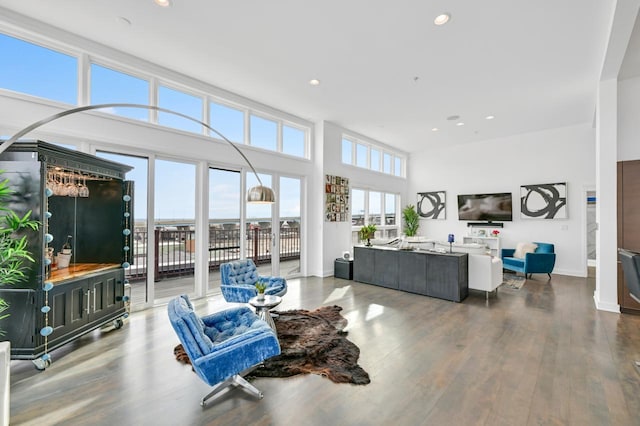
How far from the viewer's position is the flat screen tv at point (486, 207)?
808cm

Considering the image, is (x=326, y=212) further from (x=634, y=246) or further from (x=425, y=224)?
(x=634, y=246)

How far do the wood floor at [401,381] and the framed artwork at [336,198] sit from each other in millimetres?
3344

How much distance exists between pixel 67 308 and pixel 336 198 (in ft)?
17.8

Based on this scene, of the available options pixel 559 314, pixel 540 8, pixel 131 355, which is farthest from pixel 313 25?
pixel 559 314

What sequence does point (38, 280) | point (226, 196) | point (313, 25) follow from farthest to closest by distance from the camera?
1. point (226, 196)
2. point (313, 25)
3. point (38, 280)

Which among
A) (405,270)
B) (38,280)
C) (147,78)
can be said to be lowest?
(405,270)

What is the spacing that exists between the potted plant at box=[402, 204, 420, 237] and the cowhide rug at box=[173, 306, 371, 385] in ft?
19.8

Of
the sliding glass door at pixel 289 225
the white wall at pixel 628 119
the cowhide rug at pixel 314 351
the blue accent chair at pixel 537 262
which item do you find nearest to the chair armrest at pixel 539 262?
the blue accent chair at pixel 537 262

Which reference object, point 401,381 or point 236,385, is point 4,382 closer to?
point 236,385

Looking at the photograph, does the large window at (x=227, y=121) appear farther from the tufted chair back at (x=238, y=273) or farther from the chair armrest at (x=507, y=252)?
the chair armrest at (x=507, y=252)

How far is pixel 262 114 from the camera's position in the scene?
242 inches

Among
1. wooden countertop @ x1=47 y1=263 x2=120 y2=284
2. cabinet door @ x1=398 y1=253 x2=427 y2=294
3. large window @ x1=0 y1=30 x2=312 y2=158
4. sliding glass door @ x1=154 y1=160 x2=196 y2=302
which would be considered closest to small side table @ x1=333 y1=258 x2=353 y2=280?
cabinet door @ x1=398 y1=253 x2=427 y2=294

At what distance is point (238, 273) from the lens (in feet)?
14.1

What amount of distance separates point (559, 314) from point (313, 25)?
535 centimetres
